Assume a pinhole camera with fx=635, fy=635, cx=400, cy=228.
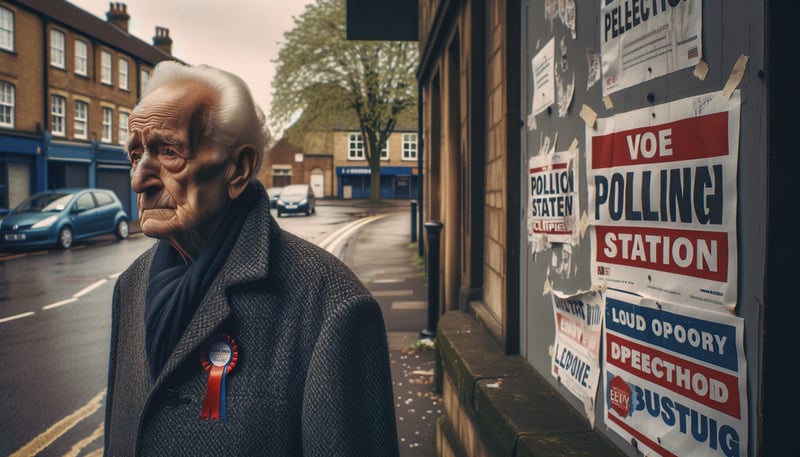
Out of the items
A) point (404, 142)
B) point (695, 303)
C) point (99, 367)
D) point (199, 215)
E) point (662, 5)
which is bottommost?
point (99, 367)

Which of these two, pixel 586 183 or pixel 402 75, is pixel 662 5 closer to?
pixel 586 183

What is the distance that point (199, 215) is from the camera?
1660mm

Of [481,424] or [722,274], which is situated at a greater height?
[722,274]

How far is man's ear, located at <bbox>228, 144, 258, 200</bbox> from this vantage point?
66.1 inches

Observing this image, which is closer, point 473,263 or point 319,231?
point 473,263

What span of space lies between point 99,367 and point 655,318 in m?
5.84

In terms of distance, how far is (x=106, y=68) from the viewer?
30.3 m

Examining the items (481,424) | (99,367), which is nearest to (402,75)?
(99,367)

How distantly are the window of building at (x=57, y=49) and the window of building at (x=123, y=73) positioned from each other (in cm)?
446

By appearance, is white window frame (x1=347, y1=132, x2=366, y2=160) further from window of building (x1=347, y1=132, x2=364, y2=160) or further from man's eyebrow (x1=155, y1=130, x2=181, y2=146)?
man's eyebrow (x1=155, y1=130, x2=181, y2=146)

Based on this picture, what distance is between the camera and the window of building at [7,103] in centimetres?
2370

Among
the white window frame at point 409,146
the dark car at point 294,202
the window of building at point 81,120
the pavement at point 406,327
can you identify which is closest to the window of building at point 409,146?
the white window frame at point 409,146

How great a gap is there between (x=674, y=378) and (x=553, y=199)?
952mm

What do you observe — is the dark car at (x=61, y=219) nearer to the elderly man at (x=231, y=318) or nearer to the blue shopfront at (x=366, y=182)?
the elderly man at (x=231, y=318)
